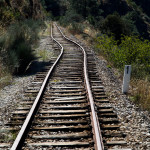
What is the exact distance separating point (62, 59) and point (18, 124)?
21.5 ft

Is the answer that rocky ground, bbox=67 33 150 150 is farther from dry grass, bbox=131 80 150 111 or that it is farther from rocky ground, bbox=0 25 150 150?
dry grass, bbox=131 80 150 111

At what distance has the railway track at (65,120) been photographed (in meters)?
3.65

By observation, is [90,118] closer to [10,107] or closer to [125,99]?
[125,99]

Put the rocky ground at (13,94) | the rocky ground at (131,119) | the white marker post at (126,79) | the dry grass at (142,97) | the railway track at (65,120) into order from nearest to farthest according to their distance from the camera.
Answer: the railway track at (65,120) → the rocky ground at (131,119) → the rocky ground at (13,94) → the dry grass at (142,97) → the white marker post at (126,79)

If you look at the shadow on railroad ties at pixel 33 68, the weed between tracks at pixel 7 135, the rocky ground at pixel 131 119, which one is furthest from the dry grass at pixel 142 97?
the shadow on railroad ties at pixel 33 68

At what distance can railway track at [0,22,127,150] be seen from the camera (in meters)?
3.65

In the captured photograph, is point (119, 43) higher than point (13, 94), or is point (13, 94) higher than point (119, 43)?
point (13, 94)

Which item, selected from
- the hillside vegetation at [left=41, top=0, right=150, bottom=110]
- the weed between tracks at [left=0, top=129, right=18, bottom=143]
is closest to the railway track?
the weed between tracks at [left=0, top=129, right=18, bottom=143]

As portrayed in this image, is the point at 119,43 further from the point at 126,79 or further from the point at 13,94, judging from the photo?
the point at 13,94

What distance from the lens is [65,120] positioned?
4516 mm

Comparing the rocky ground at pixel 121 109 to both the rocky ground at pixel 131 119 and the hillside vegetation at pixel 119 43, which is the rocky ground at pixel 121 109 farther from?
the hillside vegetation at pixel 119 43

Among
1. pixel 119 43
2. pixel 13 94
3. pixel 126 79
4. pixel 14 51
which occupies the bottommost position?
pixel 119 43

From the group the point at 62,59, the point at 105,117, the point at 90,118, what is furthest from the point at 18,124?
the point at 62,59

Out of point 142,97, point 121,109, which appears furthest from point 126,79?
point 121,109
